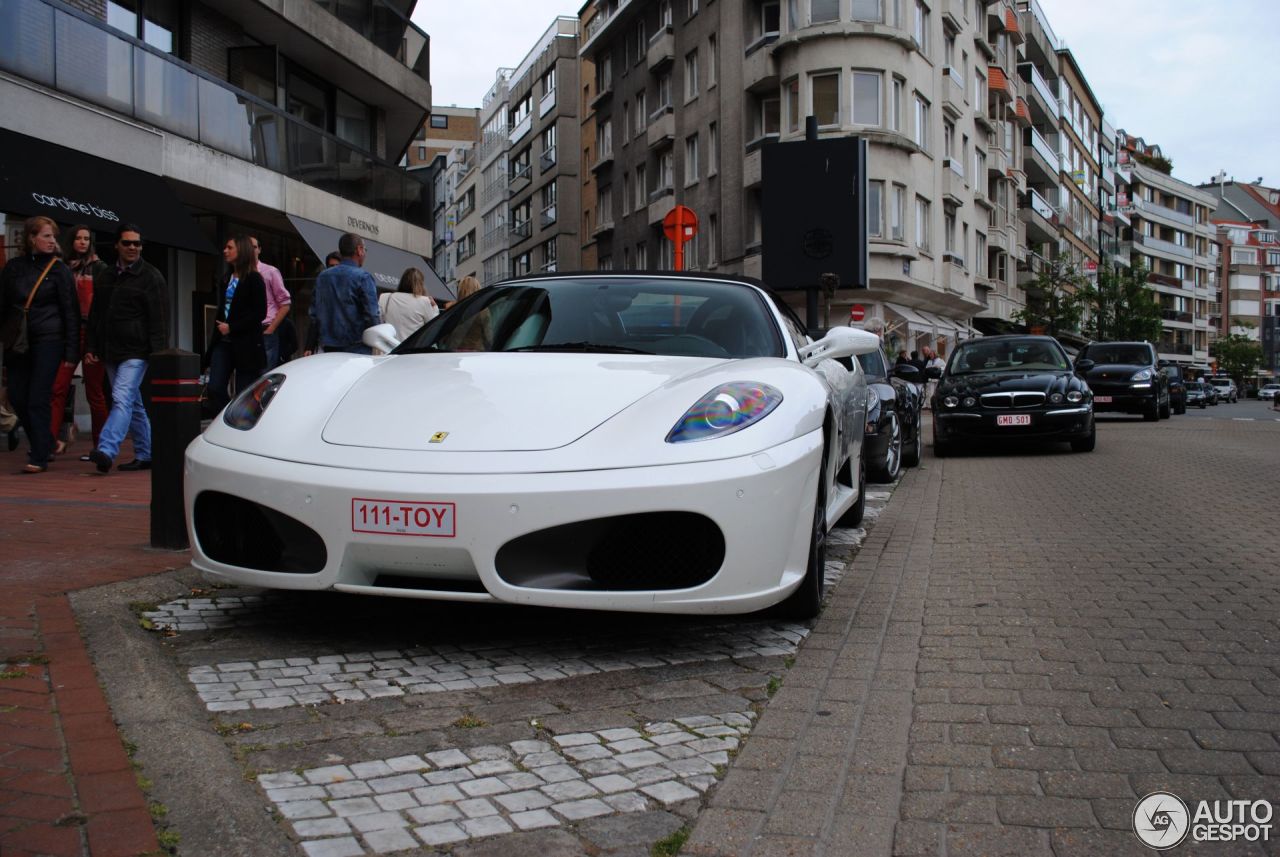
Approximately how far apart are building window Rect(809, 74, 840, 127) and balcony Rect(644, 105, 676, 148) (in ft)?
27.7

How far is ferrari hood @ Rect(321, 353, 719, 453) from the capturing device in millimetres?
3643

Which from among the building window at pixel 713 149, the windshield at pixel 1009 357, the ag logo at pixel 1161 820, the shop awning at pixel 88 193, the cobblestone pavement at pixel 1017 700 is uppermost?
the building window at pixel 713 149

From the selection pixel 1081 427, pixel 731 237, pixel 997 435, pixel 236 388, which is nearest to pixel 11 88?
pixel 236 388

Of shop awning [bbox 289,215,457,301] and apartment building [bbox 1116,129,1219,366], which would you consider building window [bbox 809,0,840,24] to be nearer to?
shop awning [bbox 289,215,457,301]

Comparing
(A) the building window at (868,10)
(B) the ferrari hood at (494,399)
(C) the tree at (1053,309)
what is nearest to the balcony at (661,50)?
(A) the building window at (868,10)

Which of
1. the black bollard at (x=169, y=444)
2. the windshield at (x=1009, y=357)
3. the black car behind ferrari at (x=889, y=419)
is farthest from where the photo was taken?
the windshield at (x=1009, y=357)

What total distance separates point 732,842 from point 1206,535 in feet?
17.5

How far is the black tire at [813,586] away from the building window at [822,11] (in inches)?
1262

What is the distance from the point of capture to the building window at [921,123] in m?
35.8

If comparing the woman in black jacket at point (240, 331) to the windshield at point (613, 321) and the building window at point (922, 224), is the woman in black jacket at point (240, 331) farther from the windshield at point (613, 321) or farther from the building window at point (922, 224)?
the building window at point (922, 224)

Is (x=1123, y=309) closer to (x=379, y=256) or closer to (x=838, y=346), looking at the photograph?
(x=379, y=256)

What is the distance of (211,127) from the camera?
55.2 feet

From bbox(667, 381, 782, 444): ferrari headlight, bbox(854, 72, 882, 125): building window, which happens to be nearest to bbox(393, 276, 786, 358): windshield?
bbox(667, 381, 782, 444): ferrari headlight

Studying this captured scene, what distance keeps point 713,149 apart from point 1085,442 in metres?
27.1
